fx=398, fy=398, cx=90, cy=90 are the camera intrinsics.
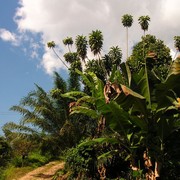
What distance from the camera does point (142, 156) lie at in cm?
1598

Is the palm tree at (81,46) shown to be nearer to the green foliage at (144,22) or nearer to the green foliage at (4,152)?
the green foliage at (144,22)

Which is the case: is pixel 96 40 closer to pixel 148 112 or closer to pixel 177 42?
pixel 177 42

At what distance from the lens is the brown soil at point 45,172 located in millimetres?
23619

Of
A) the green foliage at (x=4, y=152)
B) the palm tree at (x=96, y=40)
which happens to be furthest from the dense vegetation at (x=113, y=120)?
the green foliage at (x=4, y=152)

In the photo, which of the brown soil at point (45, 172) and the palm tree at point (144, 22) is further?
the palm tree at point (144, 22)

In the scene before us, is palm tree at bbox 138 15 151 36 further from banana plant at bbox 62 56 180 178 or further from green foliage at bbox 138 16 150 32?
banana plant at bbox 62 56 180 178

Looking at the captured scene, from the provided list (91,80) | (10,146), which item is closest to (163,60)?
(91,80)

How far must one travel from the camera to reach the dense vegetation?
13.6 meters

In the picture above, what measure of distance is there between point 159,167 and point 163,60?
13.7 metres

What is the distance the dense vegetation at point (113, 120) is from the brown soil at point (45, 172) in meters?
0.83

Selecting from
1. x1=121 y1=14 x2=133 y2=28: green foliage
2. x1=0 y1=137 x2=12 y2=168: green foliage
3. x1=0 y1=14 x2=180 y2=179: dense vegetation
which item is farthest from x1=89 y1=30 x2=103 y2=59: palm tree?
x1=0 y1=137 x2=12 y2=168: green foliage

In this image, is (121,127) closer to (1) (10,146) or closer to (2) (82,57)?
(2) (82,57)

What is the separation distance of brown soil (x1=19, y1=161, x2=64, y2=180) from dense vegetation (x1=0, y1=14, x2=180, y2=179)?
2.73ft

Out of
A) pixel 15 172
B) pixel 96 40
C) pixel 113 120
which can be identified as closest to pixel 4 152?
pixel 15 172
